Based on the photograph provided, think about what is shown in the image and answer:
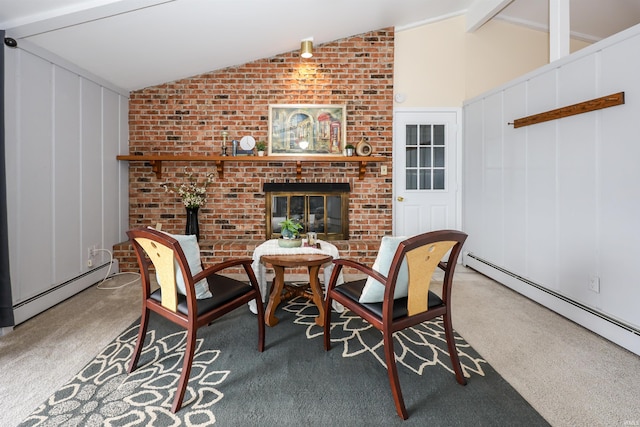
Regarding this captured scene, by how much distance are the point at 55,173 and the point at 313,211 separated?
9.18ft

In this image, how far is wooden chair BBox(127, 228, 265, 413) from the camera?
5.74ft

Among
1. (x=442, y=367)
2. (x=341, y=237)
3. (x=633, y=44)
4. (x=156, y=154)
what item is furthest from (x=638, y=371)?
(x=156, y=154)

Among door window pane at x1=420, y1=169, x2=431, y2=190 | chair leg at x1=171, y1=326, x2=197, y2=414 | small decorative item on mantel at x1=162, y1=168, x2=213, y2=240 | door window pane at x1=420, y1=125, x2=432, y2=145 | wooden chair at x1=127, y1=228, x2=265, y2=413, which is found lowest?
chair leg at x1=171, y1=326, x2=197, y2=414

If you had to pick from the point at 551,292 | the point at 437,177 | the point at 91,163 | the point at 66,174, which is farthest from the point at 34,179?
the point at 551,292

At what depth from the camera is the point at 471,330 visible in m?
2.64

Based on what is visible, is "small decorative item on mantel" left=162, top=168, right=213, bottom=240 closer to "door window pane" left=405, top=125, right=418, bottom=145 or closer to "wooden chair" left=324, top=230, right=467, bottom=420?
"door window pane" left=405, top=125, right=418, bottom=145

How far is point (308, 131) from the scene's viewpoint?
4.50m

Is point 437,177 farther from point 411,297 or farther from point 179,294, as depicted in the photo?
point 179,294

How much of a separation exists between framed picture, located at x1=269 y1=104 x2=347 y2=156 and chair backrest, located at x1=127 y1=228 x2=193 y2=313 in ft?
9.14

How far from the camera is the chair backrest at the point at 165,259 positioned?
5.73 feet

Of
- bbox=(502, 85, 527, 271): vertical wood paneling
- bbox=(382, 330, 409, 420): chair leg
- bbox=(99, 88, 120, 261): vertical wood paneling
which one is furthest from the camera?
bbox=(99, 88, 120, 261): vertical wood paneling

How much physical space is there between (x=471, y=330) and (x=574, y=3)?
13.2 ft

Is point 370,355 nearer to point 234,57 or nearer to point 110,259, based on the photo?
point 110,259

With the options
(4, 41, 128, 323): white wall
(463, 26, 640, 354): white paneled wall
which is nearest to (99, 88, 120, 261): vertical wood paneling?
(4, 41, 128, 323): white wall
